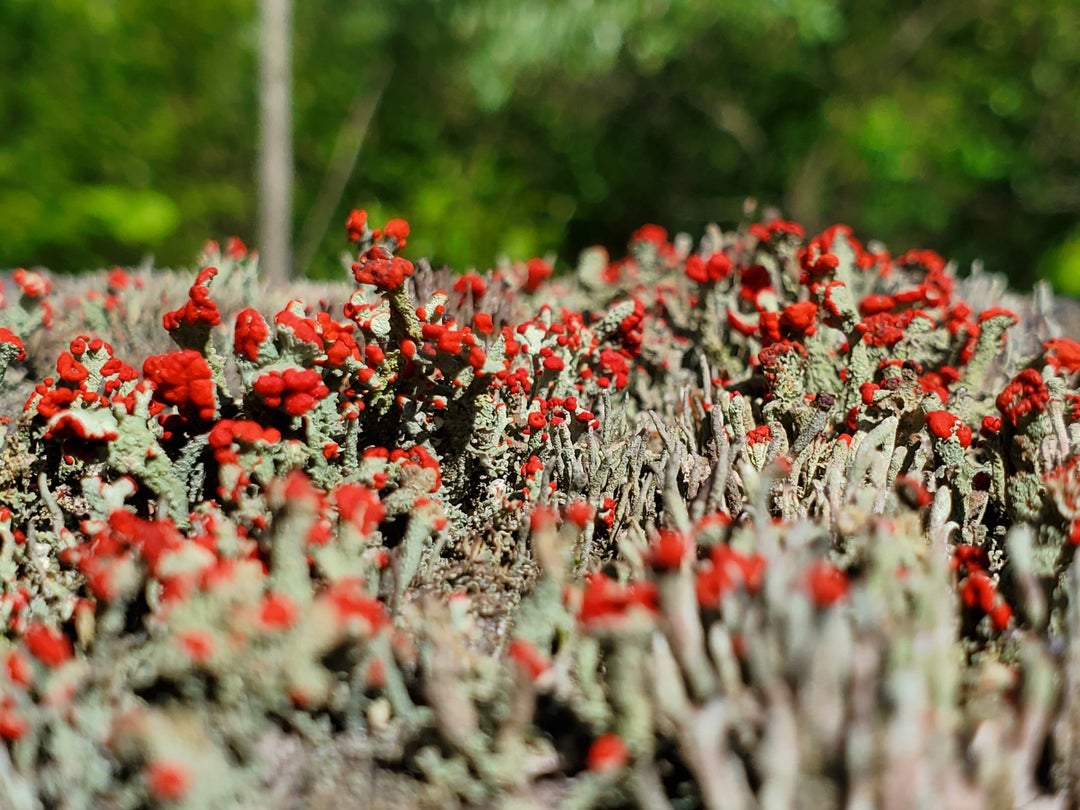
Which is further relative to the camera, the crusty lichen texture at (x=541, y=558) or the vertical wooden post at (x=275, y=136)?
the vertical wooden post at (x=275, y=136)

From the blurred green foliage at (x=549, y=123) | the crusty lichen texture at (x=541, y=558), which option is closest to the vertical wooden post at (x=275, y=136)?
the blurred green foliage at (x=549, y=123)

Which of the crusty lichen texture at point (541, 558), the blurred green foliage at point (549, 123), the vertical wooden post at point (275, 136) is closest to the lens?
the crusty lichen texture at point (541, 558)


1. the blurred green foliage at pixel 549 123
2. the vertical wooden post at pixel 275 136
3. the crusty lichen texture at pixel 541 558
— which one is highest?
the blurred green foliage at pixel 549 123

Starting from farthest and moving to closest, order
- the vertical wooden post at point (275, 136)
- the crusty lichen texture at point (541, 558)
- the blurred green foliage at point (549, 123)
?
the blurred green foliage at point (549, 123)
the vertical wooden post at point (275, 136)
the crusty lichen texture at point (541, 558)

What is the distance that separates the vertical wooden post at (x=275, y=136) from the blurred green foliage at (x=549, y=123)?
1.93 m

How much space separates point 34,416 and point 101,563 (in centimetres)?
90

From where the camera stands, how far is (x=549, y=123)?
11281 mm

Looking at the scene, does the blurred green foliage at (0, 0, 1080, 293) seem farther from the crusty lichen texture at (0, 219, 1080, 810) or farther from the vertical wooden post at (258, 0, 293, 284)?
the crusty lichen texture at (0, 219, 1080, 810)

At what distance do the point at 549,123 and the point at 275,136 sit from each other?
14.6 feet

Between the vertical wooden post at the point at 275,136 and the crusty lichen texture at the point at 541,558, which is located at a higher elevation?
the vertical wooden post at the point at 275,136

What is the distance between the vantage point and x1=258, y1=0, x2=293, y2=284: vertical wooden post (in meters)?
7.65

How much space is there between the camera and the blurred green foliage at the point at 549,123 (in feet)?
31.1

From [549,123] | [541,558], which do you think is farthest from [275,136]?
[541,558]

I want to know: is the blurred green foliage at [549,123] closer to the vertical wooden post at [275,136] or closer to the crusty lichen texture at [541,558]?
the vertical wooden post at [275,136]
